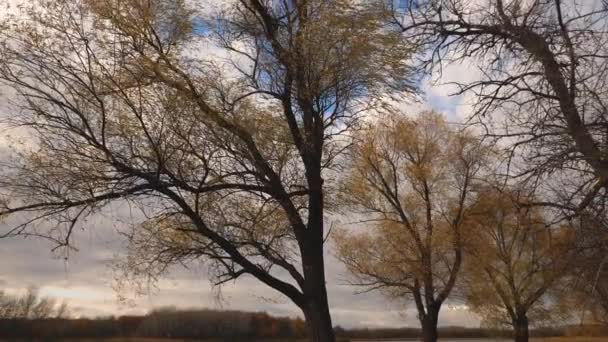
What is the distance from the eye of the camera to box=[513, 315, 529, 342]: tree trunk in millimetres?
25547

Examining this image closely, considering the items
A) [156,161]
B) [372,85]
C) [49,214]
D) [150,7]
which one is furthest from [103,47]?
[372,85]

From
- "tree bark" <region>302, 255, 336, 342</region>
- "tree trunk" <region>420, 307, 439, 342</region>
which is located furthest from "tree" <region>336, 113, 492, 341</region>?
"tree bark" <region>302, 255, 336, 342</region>

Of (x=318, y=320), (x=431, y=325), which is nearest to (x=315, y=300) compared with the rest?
(x=318, y=320)

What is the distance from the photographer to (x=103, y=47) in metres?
10.1

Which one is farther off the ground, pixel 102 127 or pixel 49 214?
pixel 102 127

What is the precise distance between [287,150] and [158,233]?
9.30ft

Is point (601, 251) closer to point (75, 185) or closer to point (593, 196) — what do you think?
point (593, 196)

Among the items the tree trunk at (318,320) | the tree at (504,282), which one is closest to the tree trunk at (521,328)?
the tree at (504,282)

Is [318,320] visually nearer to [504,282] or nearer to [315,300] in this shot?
[315,300]

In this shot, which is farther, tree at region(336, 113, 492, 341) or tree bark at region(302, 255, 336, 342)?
tree at region(336, 113, 492, 341)

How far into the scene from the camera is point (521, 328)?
25.7m

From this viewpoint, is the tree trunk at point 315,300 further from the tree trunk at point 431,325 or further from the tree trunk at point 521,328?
the tree trunk at point 521,328

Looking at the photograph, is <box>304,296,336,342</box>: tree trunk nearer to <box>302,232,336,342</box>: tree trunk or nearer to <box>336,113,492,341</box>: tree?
<box>302,232,336,342</box>: tree trunk

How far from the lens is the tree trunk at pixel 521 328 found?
25.5 meters
